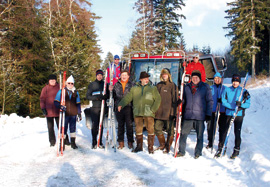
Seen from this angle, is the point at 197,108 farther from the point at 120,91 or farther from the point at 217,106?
the point at 120,91

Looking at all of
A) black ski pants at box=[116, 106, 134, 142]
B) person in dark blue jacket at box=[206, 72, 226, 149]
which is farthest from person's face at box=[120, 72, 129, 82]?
person in dark blue jacket at box=[206, 72, 226, 149]

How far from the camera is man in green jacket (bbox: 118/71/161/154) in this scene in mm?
5688

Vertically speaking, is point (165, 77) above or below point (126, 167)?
above

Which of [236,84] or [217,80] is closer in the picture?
[236,84]

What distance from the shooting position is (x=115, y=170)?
15.1 feet

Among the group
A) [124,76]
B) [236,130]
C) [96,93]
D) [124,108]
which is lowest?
[236,130]

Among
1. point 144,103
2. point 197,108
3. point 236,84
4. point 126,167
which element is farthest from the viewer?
point 144,103

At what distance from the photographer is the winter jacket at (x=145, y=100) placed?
18.6 ft

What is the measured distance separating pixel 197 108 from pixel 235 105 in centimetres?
102

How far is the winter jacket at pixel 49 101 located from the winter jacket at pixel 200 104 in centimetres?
361

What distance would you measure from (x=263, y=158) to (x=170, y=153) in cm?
211

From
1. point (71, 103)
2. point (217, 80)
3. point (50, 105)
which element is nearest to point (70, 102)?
point (71, 103)

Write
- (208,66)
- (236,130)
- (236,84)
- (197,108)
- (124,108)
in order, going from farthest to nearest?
(208,66), (124,108), (236,84), (236,130), (197,108)

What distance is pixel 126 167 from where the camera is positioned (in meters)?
4.78
